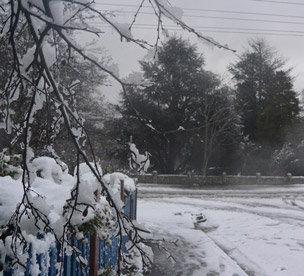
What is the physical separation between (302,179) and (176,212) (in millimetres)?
19049

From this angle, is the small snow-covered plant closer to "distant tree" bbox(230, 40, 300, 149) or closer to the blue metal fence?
the blue metal fence

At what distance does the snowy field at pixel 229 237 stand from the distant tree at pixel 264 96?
54.3ft

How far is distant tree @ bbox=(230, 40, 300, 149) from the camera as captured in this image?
1240 inches

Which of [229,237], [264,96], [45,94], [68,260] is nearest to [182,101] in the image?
[264,96]

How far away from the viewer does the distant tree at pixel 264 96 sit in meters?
31.5

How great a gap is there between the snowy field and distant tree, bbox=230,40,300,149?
16.6 m

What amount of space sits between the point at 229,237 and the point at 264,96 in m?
27.0

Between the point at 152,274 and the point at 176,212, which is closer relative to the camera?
the point at 152,274

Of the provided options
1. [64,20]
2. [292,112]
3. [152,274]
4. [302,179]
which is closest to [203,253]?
[152,274]

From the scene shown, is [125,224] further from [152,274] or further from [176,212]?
[176,212]

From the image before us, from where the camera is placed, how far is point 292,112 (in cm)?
3228

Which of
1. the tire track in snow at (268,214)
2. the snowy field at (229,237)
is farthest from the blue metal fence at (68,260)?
the tire track in snow at (268,214)

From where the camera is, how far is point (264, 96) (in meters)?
34.0

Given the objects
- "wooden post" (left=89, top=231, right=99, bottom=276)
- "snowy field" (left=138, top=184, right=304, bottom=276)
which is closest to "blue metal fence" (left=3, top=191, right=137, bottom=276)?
"wooden post" (left=89, top=231, right=99, bottom=276)
